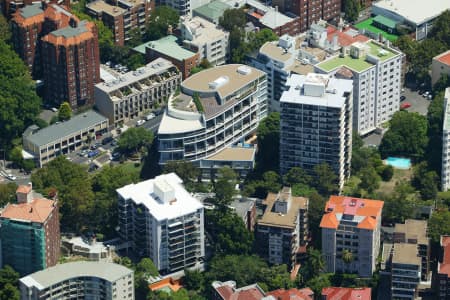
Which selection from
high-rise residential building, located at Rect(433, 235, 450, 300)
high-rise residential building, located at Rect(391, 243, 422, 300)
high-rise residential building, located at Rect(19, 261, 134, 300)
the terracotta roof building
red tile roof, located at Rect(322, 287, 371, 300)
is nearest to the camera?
high-rise residential building, located at Rect(391, 243, 422, 300)

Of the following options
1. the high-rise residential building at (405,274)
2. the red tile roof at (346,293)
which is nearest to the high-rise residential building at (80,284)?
the red tile roof at (346,293)

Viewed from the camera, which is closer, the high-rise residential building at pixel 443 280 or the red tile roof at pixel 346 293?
the high-rise residential building at pixel 443 280

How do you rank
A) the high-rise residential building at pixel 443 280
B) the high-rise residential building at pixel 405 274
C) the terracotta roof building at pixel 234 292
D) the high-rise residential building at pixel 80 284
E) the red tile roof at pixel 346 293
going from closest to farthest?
the high-rise residential building at pixel 405 274 → the high-rise residential building at pixel 443 280 → the terracotta roof building at pixel 234 292 → the red tile roof at pixel 346 293 → the high-rise residential building at pixel 80 284

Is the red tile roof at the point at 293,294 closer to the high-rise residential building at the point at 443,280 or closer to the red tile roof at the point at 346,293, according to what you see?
the red tile roof at the point at 346,293

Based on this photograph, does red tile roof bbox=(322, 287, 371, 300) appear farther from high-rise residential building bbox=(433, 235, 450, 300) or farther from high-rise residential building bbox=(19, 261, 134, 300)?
high-rise residential building bbox=(19, 261, 134, 300)

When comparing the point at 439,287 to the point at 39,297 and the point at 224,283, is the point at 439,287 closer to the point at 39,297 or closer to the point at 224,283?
the point at 224,283

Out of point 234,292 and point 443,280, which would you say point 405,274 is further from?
point 234,292

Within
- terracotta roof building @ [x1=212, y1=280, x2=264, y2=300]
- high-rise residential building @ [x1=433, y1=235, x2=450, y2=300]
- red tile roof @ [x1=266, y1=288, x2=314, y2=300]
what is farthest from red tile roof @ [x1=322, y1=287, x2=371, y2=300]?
high-rise residential building @ [x1=433, y1=235, x2=450, y2=300]
